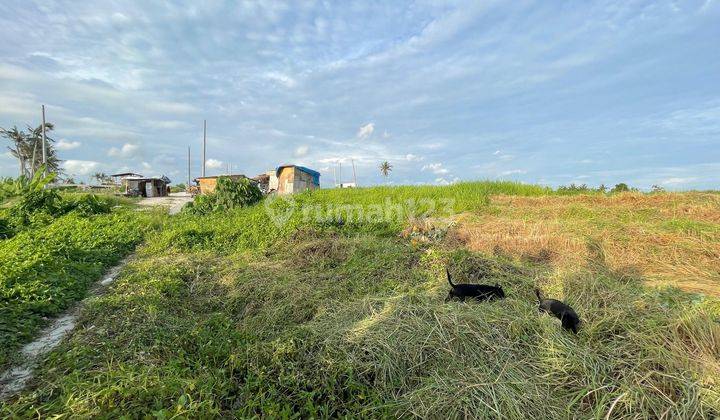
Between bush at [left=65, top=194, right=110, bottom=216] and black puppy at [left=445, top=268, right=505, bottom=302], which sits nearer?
black puppy at [left=445, top=268, right=505, bottom=302]

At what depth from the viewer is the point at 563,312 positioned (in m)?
2.71

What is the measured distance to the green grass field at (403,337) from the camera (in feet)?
6.77

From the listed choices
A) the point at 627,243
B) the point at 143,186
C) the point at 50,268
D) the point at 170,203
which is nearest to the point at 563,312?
the point at 627,243

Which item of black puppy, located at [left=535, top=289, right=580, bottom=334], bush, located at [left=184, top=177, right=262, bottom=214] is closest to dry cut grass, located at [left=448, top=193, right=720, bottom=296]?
black puppy, located at [left=535, top=289, right=580, bottom=334]

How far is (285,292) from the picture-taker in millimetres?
4191

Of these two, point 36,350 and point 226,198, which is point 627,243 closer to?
point 36,350

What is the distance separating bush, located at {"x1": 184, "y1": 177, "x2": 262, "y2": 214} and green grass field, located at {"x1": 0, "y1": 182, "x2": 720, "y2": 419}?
512cm

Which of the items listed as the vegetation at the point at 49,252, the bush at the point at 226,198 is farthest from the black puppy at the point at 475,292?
the bush at the point at 226,198

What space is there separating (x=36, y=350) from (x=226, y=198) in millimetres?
8252

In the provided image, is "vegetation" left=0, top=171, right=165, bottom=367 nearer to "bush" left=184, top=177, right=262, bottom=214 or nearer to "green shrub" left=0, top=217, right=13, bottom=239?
"green shrub" left=0, top=217, right=13, bottom=239

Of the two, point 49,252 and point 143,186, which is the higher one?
point 143,186

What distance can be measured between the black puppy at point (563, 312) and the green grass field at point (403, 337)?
8 centimetres

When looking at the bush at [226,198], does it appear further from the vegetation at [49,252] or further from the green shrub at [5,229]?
the green shrub at [5,229]

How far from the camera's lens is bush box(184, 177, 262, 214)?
426 inches
